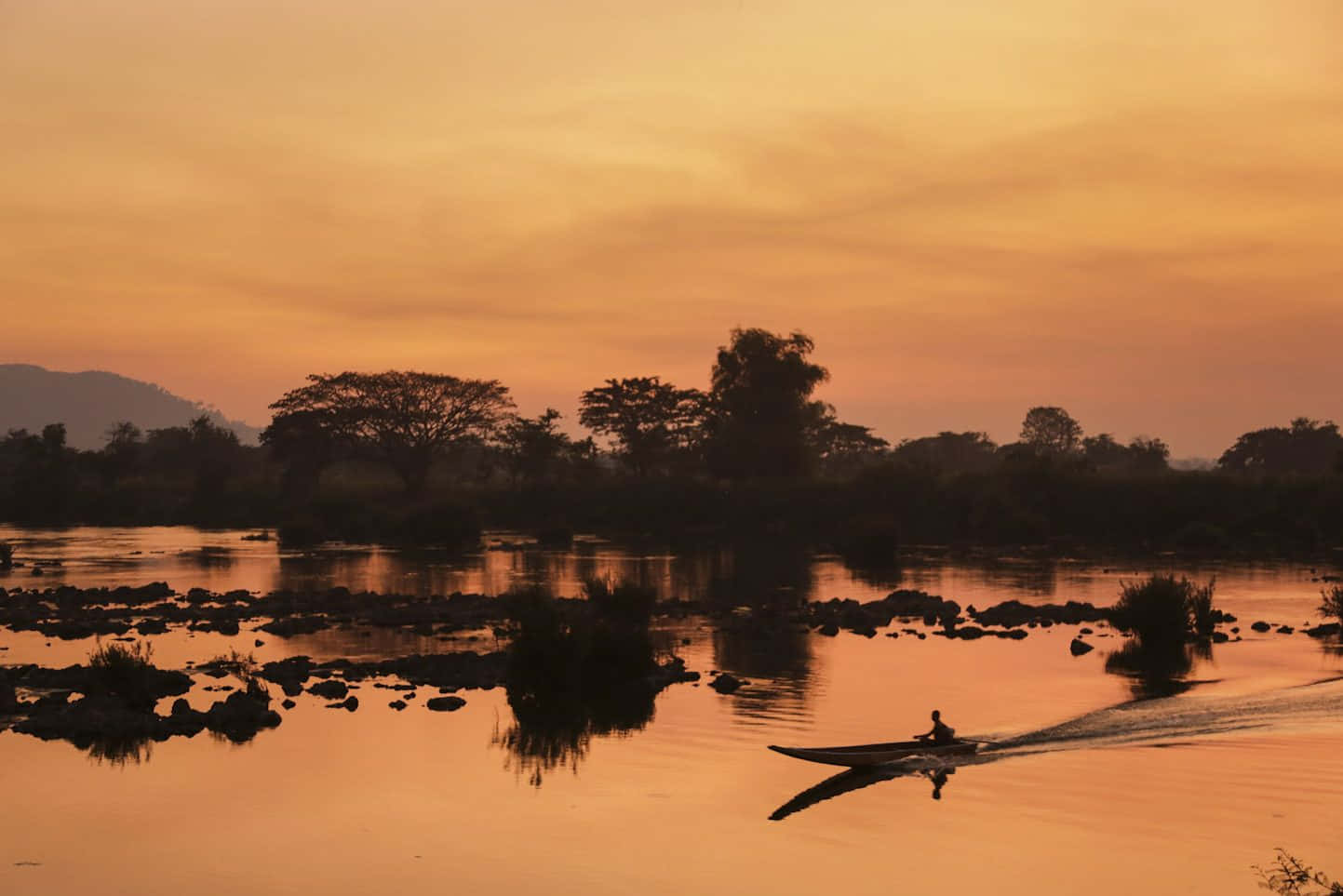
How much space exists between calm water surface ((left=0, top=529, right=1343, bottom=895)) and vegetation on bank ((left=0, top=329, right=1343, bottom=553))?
40.6 m

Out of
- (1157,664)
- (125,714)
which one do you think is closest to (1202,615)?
(1157,664)

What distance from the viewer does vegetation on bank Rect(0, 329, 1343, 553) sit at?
271ft

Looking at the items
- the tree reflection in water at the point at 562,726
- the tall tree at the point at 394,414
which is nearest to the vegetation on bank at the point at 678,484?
the tall tree at the point at 394,414

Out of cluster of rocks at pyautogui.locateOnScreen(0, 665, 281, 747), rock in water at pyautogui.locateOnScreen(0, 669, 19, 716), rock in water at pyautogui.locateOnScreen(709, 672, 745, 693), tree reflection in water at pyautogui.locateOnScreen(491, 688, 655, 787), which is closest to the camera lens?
tree reflection in water at pyautogui.locateOnScreen(491, 688, 655, 787)

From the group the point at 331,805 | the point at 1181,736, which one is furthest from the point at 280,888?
the point at 1181,736

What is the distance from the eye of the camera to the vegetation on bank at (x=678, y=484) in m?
82.6

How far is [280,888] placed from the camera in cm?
1738

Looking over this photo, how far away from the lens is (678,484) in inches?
4008

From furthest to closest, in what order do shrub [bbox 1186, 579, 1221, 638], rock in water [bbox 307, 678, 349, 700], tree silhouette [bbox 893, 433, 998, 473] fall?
tree silhouette [bbox 893, 433, 998, 473]
shrub [bbox 1186, 579, 1221, 638]
rock in water [bbox 307, 678, 349, 700]

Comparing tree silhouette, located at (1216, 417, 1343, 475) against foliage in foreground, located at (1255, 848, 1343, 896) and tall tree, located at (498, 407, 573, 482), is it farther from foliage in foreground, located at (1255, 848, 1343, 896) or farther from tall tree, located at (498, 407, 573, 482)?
foliage in foreground, located at (1255, 848, 1343, 896)

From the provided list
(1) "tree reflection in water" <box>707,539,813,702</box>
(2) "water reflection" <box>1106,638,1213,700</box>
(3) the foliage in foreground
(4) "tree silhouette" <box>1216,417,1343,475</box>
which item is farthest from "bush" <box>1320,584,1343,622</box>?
(4) "tree silhouette" <box>1216,417,1343,475</box>

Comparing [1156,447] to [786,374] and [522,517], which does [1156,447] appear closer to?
[786,374]

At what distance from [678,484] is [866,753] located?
79709 mm

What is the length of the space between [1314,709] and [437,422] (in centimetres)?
9331
